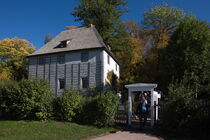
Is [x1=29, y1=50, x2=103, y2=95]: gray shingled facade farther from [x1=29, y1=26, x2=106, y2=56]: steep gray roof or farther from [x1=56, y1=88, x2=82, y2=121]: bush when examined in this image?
[x1=56, y1=88, x2=82, y2=121]: bush

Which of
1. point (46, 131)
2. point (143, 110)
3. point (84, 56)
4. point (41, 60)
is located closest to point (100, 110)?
point (143, 110)

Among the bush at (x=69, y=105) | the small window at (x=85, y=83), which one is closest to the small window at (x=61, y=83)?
the small window at (x=85, y=83)

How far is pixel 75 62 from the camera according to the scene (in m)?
24.1

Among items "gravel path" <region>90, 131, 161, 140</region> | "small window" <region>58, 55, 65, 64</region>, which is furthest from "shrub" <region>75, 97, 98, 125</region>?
"small window" <region>58, 55, 65, 64</region>

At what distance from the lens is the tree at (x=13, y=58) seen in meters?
37.4

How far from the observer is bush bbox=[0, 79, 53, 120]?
12.6 m

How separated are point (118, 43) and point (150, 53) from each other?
206 inches

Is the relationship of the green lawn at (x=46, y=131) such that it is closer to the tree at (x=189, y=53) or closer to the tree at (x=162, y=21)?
the tree at (x=189, y=53)

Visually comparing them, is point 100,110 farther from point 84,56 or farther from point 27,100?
point 84,56

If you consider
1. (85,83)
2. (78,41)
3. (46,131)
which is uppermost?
(78,41)

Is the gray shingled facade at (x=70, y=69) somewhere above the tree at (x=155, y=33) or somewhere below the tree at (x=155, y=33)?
below

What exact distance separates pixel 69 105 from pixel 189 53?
15.2 metres

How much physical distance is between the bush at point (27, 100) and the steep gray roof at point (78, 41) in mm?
10970

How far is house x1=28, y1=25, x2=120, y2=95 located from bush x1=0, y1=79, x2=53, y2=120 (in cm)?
991
